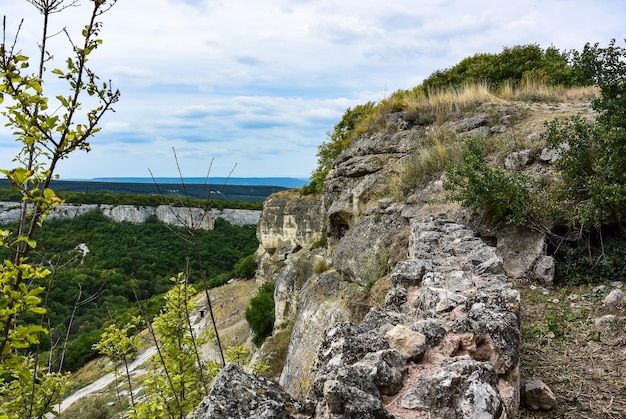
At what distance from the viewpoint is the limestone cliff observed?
241 cm

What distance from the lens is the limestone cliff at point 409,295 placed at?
2414 mm

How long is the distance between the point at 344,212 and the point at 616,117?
7.64 metres

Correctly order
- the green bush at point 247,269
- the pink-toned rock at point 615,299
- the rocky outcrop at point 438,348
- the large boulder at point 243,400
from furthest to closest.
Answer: the green bush at point 247,269
the pink-toned rock at point 615,299
the rocky outcrop at point 438,348
the large boulder at point 243,400

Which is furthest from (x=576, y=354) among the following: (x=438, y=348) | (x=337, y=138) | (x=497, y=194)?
(x=337, y=138)

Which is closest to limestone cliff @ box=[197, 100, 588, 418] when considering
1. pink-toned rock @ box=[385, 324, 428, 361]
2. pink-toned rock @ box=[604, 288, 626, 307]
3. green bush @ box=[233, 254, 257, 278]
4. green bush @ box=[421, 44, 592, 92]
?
pink-toned rock @ box=[385, 324, 428, 361]

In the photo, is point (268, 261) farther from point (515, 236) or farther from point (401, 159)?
point (515, 236)

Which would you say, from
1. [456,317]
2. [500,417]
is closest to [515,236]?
[456,317]

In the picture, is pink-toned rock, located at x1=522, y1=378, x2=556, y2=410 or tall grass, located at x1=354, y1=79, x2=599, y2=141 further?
tall grass, located at x1=354, y1=79, x2=599, y2=141

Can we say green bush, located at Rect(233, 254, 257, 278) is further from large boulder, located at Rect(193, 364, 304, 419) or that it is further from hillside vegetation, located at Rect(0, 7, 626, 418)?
large boulder, located at Rect(193, 364, 304, 419)

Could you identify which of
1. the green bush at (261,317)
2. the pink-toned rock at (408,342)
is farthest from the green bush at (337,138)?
the pink-toned rock at (408,342)

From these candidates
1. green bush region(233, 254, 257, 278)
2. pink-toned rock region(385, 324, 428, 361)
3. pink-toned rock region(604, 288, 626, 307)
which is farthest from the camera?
green bush region(233, 254, 257, 278)

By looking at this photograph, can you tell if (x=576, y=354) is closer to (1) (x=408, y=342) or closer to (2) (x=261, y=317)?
(1) (x=408, y=342)

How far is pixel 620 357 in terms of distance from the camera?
11.4 ft

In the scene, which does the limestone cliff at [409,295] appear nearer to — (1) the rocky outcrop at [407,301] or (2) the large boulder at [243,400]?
(1) the rocky outcrop at [407,301]
